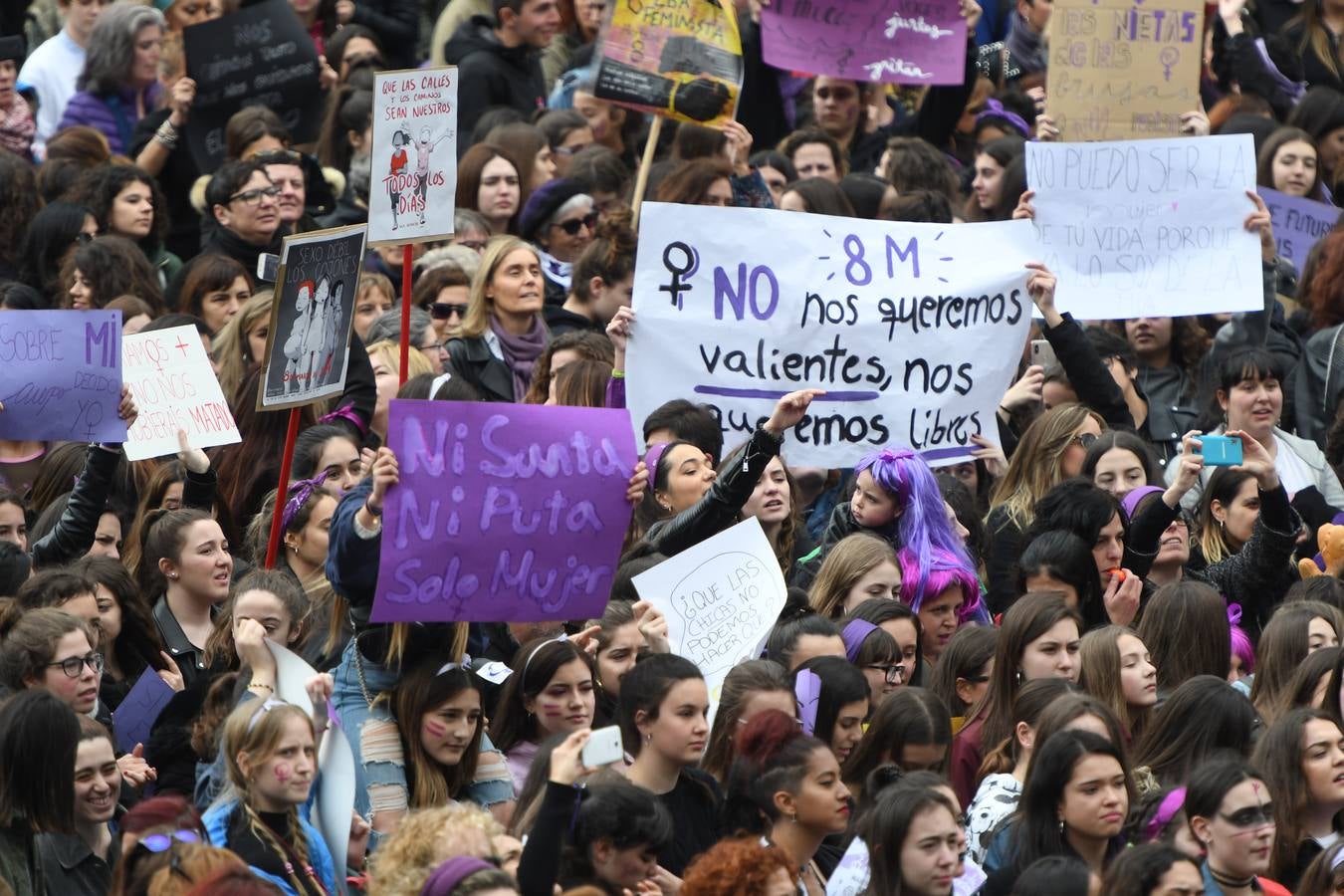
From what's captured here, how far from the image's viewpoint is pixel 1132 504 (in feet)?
31.4

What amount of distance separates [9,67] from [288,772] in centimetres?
785

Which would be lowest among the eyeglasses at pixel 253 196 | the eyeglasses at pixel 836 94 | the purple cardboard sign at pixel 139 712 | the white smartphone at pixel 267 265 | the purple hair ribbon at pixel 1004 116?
the purple cardboard sign at pixel 139 712

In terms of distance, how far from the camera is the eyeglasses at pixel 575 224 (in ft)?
40.5

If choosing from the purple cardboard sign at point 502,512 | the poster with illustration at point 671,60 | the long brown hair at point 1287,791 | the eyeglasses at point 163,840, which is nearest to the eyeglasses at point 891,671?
the purple cardboard sign at point 502,512

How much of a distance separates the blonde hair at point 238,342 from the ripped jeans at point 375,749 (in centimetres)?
280

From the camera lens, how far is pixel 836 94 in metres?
14.4

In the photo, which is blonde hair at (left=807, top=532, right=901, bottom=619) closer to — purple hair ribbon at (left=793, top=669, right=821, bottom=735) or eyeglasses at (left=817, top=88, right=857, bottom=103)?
purple hair ribbon at (left=793, top=669, right=821, bottom=735)

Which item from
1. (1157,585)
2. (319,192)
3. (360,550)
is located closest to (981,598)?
(1157,585)

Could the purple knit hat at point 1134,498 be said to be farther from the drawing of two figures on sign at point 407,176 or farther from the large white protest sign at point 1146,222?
the drawing of two figures on sign at point 407,176

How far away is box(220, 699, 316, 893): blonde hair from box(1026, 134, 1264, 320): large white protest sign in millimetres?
5429

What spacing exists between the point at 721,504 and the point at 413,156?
242 cm

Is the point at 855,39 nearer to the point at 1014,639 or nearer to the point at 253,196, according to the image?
the point at 253,196

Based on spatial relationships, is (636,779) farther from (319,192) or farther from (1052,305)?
(319,192)

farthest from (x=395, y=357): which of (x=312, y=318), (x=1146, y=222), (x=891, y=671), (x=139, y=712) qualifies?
(x=1146, y=222)
